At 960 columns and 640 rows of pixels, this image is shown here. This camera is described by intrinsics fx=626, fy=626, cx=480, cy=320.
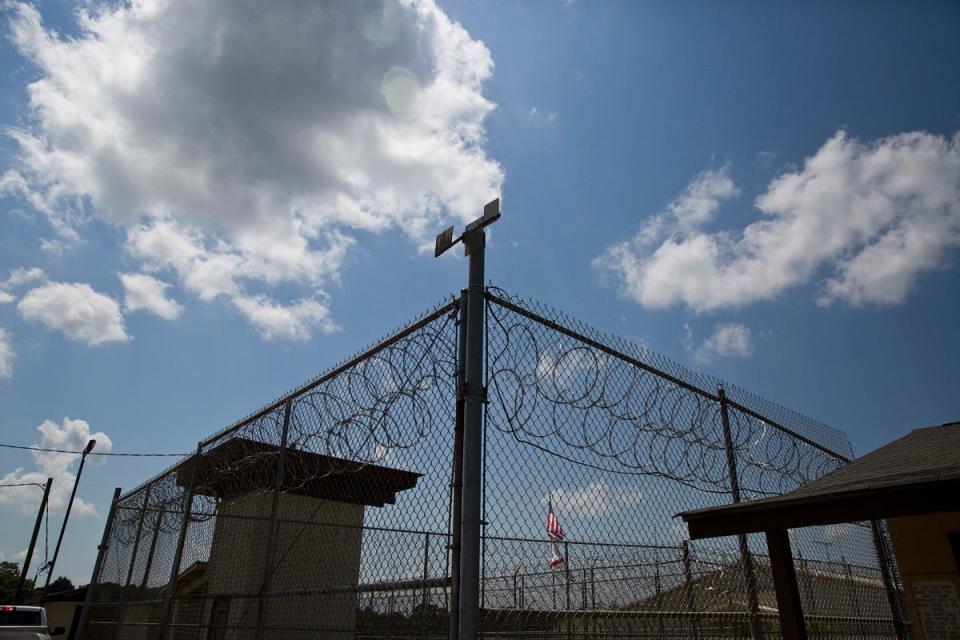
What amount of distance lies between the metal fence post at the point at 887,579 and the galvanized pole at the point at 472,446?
19.6 feet

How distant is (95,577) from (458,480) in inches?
309

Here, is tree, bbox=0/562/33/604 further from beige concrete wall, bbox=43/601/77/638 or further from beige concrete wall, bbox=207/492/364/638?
beige concrete wall, bbox=207/492/364/638

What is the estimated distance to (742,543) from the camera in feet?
18.0

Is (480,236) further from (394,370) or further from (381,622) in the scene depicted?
(381,622)

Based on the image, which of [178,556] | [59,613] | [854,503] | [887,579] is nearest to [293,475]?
[178,556]

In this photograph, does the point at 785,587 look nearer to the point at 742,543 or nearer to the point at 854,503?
the point at 854,503

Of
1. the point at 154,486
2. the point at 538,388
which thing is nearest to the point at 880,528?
the point at 538,388

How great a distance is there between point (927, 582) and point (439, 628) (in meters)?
4.81

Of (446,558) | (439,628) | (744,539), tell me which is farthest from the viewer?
(744,539)

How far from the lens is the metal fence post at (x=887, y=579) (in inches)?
262

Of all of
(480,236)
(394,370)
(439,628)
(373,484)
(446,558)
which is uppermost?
(480,236)

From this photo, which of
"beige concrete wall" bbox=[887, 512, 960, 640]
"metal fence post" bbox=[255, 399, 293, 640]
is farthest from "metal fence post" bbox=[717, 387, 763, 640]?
"metal fence post" bbox=[255, 399, 293, 640]

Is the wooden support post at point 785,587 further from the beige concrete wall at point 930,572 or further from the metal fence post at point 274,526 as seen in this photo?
the metal fence post at point 274,526

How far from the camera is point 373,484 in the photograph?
18.4 ft
